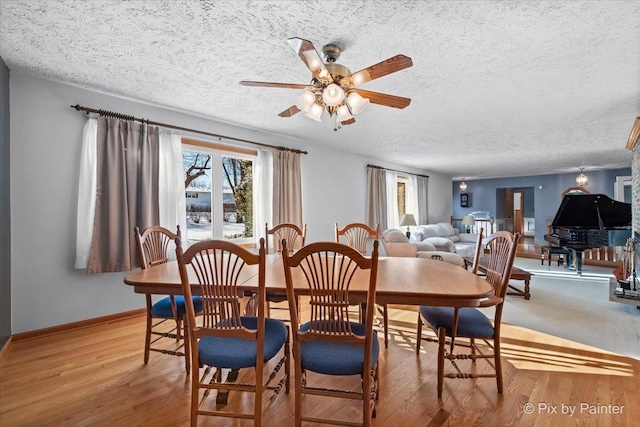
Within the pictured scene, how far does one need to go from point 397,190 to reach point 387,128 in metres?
3.56

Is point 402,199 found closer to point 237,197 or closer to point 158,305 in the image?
point 237,197

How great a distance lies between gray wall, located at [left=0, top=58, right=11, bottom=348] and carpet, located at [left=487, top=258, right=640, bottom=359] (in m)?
4.55

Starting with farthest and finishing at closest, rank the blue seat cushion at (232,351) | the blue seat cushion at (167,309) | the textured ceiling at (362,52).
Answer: the blue seat cushion at (167,309) → the textured ceiling at (362,52) → the blue seat cushion at (232,351)

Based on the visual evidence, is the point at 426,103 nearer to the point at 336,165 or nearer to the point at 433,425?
the point at 336,165

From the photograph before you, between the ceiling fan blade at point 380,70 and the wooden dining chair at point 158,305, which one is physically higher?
the ceiling fan blade at point 380,70

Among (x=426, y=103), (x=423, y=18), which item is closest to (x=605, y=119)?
(x=426, y=103)

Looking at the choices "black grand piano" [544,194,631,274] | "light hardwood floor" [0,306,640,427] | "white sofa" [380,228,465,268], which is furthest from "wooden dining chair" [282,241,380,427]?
"black grand piano" [544,194,631,274]

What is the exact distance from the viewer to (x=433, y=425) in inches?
64.5

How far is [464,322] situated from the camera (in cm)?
193

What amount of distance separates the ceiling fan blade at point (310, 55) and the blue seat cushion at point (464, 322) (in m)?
1.67

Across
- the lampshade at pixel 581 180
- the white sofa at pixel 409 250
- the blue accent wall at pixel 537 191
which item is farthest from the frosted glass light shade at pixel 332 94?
the blue accent wall at pixel 537 191

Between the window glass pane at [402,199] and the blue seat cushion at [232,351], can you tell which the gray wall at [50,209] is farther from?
the window glass pane at [402,199]

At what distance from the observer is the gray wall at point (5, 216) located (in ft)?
7.72

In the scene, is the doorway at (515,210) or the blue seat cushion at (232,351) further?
the doorway at (515,210)
